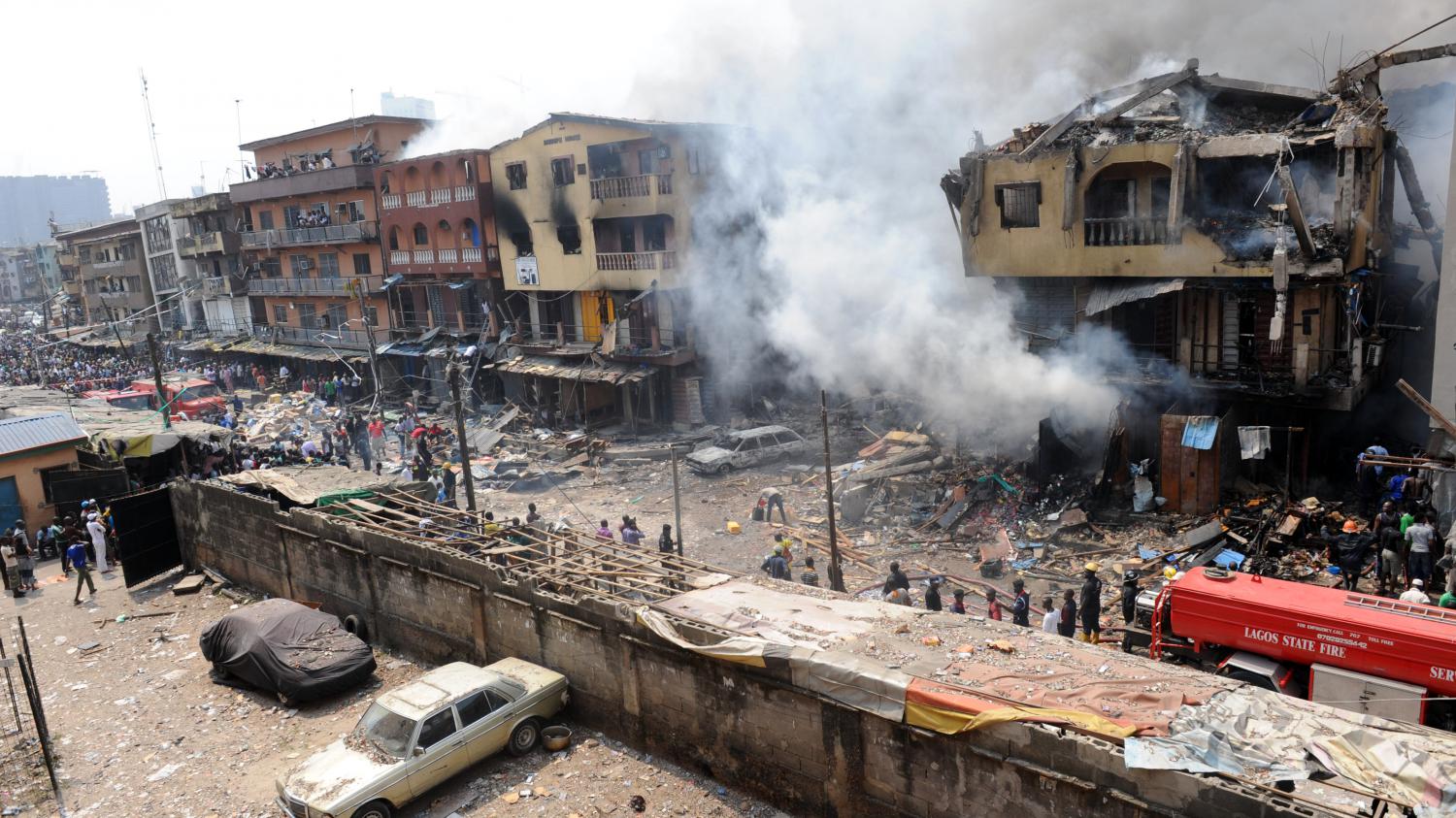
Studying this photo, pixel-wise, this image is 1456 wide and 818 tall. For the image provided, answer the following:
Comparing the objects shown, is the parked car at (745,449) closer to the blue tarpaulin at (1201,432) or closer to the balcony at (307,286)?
the blue tarpaulin at (1201,432)

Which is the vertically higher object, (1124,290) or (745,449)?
(1124,290)

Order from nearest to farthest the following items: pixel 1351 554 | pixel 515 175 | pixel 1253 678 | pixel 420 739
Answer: pixel 1253 678 → pixel 420 739 → pixel 1351 554 → pixel 515 175

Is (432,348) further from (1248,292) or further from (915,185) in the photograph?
(1248,292)

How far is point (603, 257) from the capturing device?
3177cm

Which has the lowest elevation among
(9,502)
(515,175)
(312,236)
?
(9,502)

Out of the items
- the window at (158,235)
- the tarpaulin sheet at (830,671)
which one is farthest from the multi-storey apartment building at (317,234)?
the tarpaulin sheet at (830,671)

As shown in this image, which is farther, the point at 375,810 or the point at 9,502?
the point at 9,502

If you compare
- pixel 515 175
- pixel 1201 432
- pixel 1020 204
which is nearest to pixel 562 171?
pixel 515 175

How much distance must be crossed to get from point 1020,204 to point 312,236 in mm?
34243

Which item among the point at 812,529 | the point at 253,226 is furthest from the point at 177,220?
the point at 812,529

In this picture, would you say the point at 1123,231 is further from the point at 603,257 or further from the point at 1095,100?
the point at 603,257

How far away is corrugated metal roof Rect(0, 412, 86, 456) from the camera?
77.4 ft

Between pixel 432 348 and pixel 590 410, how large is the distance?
9.00 m

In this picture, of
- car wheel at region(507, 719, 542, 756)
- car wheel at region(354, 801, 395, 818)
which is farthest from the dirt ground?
car wheel at region(354, 801, 395, 818)
